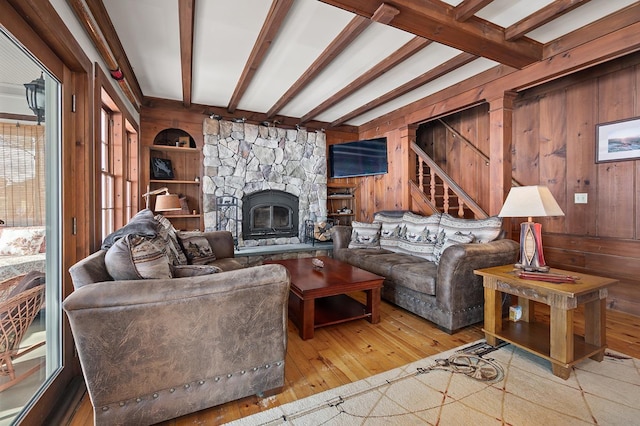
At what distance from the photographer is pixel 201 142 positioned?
4645mm

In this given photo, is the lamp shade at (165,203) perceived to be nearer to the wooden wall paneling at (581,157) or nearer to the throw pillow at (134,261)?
the throw pillow at (134,261)

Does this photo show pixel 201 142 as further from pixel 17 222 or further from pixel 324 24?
pixel 17 222

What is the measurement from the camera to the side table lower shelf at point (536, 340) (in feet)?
6.43

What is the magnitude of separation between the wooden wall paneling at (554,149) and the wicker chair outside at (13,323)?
4726 millimetres

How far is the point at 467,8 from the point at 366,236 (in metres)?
2.68

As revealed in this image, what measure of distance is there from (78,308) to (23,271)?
461 mm

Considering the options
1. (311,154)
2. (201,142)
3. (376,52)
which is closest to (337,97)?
(376,52)

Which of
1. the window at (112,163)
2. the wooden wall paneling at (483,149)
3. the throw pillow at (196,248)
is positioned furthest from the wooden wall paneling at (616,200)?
the window at (112,163)

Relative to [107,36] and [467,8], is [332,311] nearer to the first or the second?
[467,8]

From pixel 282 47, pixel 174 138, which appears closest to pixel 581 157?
pixel 282 47

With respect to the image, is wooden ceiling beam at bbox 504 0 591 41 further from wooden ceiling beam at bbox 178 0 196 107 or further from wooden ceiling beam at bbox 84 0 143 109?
wooden ceiling beam at bbox 84 0 143 109

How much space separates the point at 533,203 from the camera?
219 cm

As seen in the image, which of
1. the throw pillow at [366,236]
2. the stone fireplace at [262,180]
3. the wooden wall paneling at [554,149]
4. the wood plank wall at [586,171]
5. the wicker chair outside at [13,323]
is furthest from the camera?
the stone fireplace at [262,180]

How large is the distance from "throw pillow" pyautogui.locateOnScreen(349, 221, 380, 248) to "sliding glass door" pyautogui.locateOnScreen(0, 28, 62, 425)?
3110 mm
